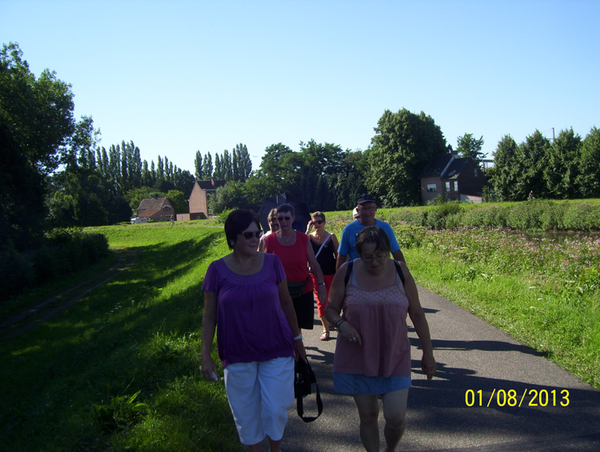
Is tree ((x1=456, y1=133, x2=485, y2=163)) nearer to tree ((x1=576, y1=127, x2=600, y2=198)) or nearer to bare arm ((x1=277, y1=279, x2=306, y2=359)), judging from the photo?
tree ((x1=576, y1=127, x2=600, y2=198))

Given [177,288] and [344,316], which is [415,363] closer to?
[344,316]

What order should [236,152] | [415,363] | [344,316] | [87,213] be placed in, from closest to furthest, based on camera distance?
[344,316] < [415,363] < [87,213] < [236,152]

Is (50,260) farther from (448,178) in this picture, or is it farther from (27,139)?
(448,178)

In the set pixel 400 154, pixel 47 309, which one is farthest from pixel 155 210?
pixel 47 309

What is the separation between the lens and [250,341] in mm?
3301

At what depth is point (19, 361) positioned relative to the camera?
39.4 feet

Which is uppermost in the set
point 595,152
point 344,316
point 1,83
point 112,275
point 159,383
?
point 1,83

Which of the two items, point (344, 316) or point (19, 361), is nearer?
point (344, 316)

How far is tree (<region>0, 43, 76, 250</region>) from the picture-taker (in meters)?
27.6

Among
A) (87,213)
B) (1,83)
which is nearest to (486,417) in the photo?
(1,83)

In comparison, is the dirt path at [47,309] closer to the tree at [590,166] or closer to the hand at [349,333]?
the hand at [349,333]

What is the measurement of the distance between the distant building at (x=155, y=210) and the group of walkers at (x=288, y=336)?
327ft

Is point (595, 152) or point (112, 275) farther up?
point (595, 152)

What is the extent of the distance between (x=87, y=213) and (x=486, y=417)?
76.1m
